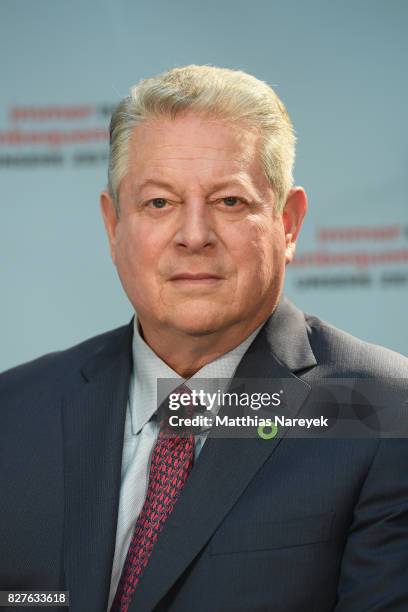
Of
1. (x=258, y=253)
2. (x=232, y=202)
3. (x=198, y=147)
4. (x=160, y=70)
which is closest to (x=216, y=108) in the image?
(x=198, y=147)

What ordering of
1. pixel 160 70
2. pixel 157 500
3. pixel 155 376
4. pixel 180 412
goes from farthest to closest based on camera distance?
1. pixel 160 70
2. pixel 155 376
3. pixel 180 412
4. pixel 157 500

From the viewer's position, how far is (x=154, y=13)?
3.68m

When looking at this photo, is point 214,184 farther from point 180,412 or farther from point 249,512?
point 249,512

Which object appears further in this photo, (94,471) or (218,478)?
(94,471)

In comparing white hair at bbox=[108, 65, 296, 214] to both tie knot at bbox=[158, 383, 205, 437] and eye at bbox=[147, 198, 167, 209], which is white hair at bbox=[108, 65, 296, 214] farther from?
tie knot at bbox=[158, 383, 205, 437]

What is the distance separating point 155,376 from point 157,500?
38 cm

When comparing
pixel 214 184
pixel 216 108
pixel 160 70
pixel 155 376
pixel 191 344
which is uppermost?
pixel 160 70

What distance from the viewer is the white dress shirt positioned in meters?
2.24

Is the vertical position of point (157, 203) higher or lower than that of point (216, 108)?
lower

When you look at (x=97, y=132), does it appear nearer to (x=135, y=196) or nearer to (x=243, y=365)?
(x=135, y=196)

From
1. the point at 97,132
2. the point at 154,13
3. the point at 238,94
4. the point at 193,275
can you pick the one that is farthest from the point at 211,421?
the point at 154,13

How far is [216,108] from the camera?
227cm

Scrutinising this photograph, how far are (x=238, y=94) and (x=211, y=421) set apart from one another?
83 cm

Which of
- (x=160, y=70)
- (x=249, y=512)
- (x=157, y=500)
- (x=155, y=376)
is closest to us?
(x=249, y=512)
